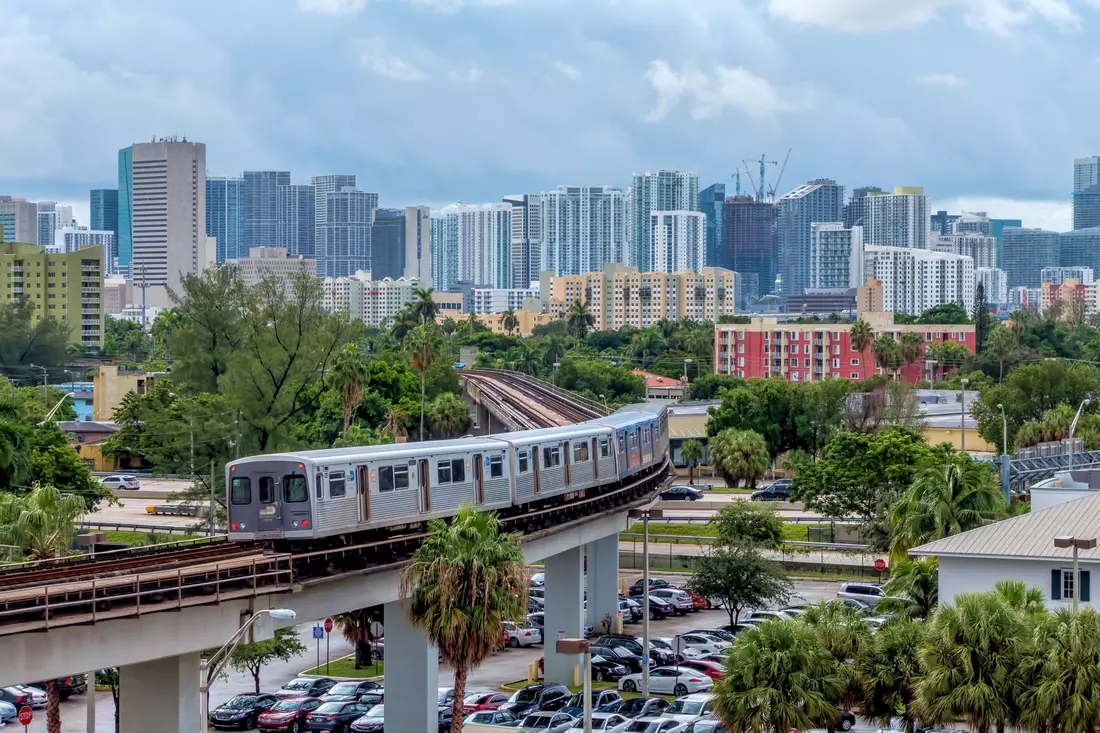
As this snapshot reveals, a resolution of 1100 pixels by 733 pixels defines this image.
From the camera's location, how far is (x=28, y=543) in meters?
44.3

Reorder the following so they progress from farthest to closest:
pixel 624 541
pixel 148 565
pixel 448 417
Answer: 1. pixel 448 417
2. pixel 624 541
3. pixel 148 565

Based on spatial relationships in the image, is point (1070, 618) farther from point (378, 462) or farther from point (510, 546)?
point (378, 462)

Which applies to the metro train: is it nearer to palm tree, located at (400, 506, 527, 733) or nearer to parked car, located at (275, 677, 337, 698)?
palm tree, located at (400, 506, 527, 733)

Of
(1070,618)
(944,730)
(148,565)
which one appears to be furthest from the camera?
(944,730)

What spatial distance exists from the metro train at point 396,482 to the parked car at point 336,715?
24.6ft

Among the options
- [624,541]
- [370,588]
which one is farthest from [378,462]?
[624,541]

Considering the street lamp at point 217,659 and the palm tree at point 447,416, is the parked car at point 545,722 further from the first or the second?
the palm tree at point 447,416

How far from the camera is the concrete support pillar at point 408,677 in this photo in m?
43.8

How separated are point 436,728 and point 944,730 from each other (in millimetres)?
13347

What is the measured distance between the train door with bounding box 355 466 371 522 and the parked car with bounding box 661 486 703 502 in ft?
207

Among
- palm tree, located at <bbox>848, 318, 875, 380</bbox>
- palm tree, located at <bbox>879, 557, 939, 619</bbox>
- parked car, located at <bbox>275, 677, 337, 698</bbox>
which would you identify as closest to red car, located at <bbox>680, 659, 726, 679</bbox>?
palm tree, located at <bbox>879, 557, 939, 619</bbox>

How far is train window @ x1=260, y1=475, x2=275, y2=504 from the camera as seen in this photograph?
1631 inches

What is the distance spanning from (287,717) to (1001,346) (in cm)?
13294

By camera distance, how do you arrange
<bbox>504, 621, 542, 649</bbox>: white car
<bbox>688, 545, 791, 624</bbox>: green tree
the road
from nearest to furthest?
the road, <bbox>504, 621, 542, 649</bbox>: white car, <bbox>688, 545, 791, 624</bbox>: green tree
